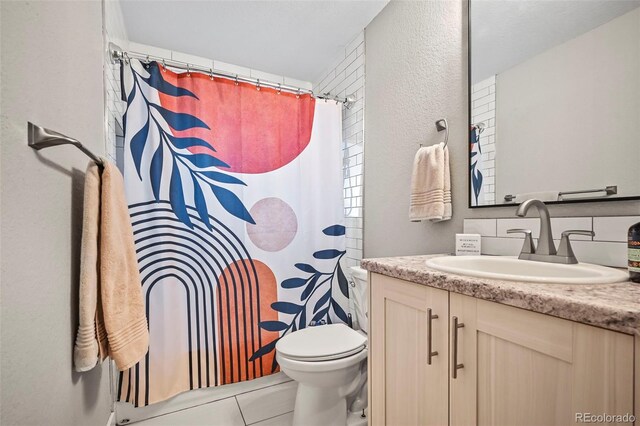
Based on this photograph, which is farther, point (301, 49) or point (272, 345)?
point (301, 49)

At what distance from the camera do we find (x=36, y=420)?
2.01ft

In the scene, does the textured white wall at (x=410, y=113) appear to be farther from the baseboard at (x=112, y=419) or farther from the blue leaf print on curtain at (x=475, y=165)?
the baseboard at (x=112, y=419)

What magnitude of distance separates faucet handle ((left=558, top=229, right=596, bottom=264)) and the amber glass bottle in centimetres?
20

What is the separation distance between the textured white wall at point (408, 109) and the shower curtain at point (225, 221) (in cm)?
35

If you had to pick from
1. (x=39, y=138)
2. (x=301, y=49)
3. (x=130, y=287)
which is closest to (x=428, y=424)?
(x=130, y=287)

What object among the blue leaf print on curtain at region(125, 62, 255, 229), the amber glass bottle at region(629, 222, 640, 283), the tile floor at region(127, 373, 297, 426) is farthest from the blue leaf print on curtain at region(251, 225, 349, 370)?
the amber glass bottle at region(629, 222, 640, 283)

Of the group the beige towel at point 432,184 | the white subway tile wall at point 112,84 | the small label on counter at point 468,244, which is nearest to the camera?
the small label on counter at point 468,244

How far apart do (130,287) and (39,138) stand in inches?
23.2

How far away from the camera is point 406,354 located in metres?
0.86

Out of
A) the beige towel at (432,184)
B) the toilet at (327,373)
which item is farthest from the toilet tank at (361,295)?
the beige towel at (432,184)

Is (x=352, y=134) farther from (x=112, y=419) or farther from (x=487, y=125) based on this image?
(x=112, y=419)

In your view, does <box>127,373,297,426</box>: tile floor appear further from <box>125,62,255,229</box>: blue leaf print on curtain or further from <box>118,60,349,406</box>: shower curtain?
<box>125,62,255,229</box>: blue leaf print on curtain

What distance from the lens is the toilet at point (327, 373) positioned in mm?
1329

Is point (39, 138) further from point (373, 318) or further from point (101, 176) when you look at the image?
point (373, 318)
